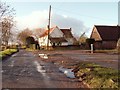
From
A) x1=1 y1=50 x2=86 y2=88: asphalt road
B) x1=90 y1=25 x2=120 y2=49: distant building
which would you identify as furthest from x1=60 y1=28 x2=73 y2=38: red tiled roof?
x1=1 y1=50 x2=86 y2=88: asphalt road

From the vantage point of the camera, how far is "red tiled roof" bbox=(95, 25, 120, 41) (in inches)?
3163

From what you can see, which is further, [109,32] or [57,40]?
[57,40]

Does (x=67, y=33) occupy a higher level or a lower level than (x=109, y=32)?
higher

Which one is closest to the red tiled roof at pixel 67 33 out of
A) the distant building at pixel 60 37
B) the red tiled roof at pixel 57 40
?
the distant building at pixel 60 37

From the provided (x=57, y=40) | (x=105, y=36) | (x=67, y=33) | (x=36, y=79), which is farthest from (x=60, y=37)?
(x=36, y=79)

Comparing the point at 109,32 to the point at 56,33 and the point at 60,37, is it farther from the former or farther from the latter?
the point at 56,33

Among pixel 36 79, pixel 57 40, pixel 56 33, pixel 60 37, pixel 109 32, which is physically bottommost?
pixel 36 79

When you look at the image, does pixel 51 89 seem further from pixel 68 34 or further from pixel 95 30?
pixel 68 34

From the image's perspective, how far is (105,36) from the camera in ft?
265

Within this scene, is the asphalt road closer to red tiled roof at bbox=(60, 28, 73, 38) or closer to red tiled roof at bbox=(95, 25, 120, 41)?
red tiled roof at bbox=(95, 25, 120, 41)

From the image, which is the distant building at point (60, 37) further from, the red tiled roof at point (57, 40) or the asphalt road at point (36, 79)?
the asphalt road at point (36, 79)

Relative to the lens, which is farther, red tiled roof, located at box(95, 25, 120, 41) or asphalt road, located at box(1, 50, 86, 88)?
red tiled roof, located at box(95, 25, 120, 41)

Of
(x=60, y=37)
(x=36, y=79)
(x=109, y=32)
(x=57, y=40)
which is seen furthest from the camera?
(x=60, y=37)

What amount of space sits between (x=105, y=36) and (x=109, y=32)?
255 centimetres
